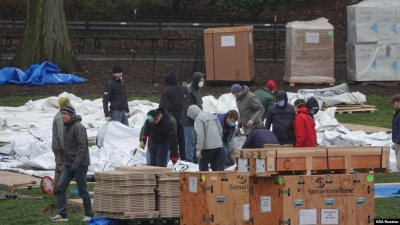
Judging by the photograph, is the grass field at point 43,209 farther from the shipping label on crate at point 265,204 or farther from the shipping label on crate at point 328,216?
the shipping label on crate at point 265,204

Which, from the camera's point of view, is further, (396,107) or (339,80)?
(339,80)

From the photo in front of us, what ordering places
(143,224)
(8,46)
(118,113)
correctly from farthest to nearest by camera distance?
(8,46), (118,113), (143,224)

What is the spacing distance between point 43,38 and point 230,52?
662cm

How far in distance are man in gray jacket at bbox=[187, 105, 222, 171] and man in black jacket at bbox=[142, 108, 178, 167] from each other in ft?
1.82

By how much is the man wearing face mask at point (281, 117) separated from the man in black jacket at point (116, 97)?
3.93 metres

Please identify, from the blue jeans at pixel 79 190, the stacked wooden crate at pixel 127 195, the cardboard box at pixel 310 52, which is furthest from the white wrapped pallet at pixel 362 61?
the stacked wooden crate at pixel 127 195

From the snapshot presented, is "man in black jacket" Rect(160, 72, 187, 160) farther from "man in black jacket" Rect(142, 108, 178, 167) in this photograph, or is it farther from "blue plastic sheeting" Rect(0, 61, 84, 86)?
"blue plastic sheeting" Rect(0, 61, 84, 86)

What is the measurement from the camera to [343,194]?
38.2ft

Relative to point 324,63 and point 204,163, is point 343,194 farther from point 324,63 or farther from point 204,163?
point 324,63

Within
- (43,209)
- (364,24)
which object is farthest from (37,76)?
(43,209)

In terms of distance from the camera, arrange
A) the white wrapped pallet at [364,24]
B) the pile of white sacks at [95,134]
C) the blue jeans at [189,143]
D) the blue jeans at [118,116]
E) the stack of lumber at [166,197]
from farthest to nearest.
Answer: the white wrapped pallet at [364,24]
the blue jeans at [118,116]
the pile of white sacks at [95,134]
the blue jeans at [189,143]
the stack of lumber at [166,197]

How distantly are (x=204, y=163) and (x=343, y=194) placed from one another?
4430mm

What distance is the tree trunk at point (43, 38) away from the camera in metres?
32.3

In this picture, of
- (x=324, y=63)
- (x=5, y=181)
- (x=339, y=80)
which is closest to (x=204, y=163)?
(x=5, y=181)
